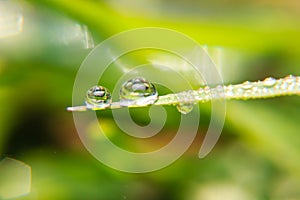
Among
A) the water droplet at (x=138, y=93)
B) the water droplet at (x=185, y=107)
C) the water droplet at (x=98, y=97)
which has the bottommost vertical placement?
the water droplet at (x=98, y=97)

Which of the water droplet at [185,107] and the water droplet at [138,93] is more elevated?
the water droplet at [185,107]

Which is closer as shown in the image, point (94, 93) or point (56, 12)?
point (94, 93)

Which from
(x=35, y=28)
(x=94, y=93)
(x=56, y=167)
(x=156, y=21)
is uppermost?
(x=156, y=21)

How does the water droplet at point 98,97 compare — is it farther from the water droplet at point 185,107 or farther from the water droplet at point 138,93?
the water droplet at point 185,107

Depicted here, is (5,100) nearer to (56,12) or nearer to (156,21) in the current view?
(56,12)

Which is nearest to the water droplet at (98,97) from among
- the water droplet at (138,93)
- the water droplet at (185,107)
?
the water droplet at (138,93)

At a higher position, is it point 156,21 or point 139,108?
point 156,21

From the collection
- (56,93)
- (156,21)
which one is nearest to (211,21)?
(156,21)
